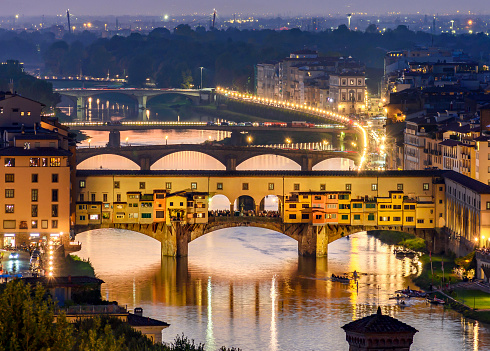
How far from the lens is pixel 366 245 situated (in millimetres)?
55125

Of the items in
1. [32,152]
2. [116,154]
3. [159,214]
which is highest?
[116,154]

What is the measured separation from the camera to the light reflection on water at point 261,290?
38781 mm

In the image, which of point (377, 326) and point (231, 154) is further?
point (231, 154)

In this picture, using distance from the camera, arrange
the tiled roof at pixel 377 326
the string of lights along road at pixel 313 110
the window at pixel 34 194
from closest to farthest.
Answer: the tiled roof at pixel 377 326, the window at pixel 34 194, the string of lights along road at pixel 313 110

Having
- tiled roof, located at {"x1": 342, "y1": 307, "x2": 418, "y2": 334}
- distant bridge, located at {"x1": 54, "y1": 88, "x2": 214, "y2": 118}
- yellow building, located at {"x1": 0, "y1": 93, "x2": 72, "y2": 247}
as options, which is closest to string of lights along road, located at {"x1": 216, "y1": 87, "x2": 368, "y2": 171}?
distant bridge, located at {"x1": 54, "y1": 88, "x2": 214, "y2": 118}

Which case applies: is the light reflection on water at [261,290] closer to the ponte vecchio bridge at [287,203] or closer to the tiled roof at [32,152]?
the ponte vecchio bridge at [287,203]

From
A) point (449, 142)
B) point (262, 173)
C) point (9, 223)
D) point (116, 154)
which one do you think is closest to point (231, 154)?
point (116, 154)

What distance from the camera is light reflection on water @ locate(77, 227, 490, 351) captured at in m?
38.8

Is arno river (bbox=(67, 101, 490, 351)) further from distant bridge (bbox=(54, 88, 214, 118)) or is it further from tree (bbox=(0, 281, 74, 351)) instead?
distant bridge (bbox=(54, 88, 214, 118))

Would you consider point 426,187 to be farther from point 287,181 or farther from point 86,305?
point 86,305

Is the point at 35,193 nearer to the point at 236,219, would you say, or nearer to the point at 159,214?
the point at 159,214

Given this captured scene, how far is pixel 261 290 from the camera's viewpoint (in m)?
45.7

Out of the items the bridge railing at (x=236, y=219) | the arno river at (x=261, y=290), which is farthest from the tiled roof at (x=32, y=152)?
the bridge railing at (x=236, y=219)

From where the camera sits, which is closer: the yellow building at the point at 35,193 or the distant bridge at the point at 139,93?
the yellow building at the point at 35,193
